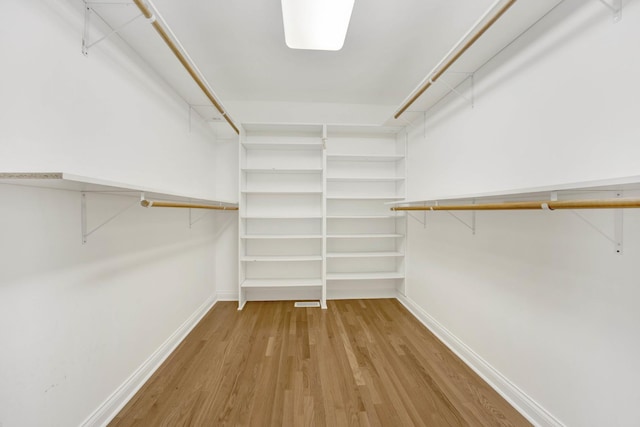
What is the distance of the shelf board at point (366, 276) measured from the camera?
2.73m

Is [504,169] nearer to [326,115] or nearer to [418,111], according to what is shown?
[418,111]

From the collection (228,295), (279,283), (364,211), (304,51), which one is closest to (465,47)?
(304,51)

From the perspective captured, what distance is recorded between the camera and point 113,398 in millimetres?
1301

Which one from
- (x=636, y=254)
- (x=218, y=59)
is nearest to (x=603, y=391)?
(x=636, y=254)

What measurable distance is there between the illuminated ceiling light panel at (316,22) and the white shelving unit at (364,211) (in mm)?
1368

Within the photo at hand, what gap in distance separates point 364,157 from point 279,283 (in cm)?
180

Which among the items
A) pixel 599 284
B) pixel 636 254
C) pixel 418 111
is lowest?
pixel 599 284

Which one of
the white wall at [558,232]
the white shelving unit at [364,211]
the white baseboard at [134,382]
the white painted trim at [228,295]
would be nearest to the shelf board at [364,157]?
the white shelving unit at [364,211]

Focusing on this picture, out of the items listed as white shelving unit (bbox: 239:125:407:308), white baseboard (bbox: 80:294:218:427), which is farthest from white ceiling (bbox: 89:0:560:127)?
white baseboard (bbox: 80:294:218:427)

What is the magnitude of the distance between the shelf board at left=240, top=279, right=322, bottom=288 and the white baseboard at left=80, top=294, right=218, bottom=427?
67 centimetres

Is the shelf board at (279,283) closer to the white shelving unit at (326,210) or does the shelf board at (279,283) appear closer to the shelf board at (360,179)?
the white shelving unit at (326,210)

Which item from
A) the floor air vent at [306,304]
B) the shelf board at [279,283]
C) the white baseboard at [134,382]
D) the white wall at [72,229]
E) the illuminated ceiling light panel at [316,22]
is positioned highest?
the illuminated ceiling light panel at [316,22]

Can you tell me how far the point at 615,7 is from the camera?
3.24 ft

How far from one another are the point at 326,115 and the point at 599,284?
273 centimetres
